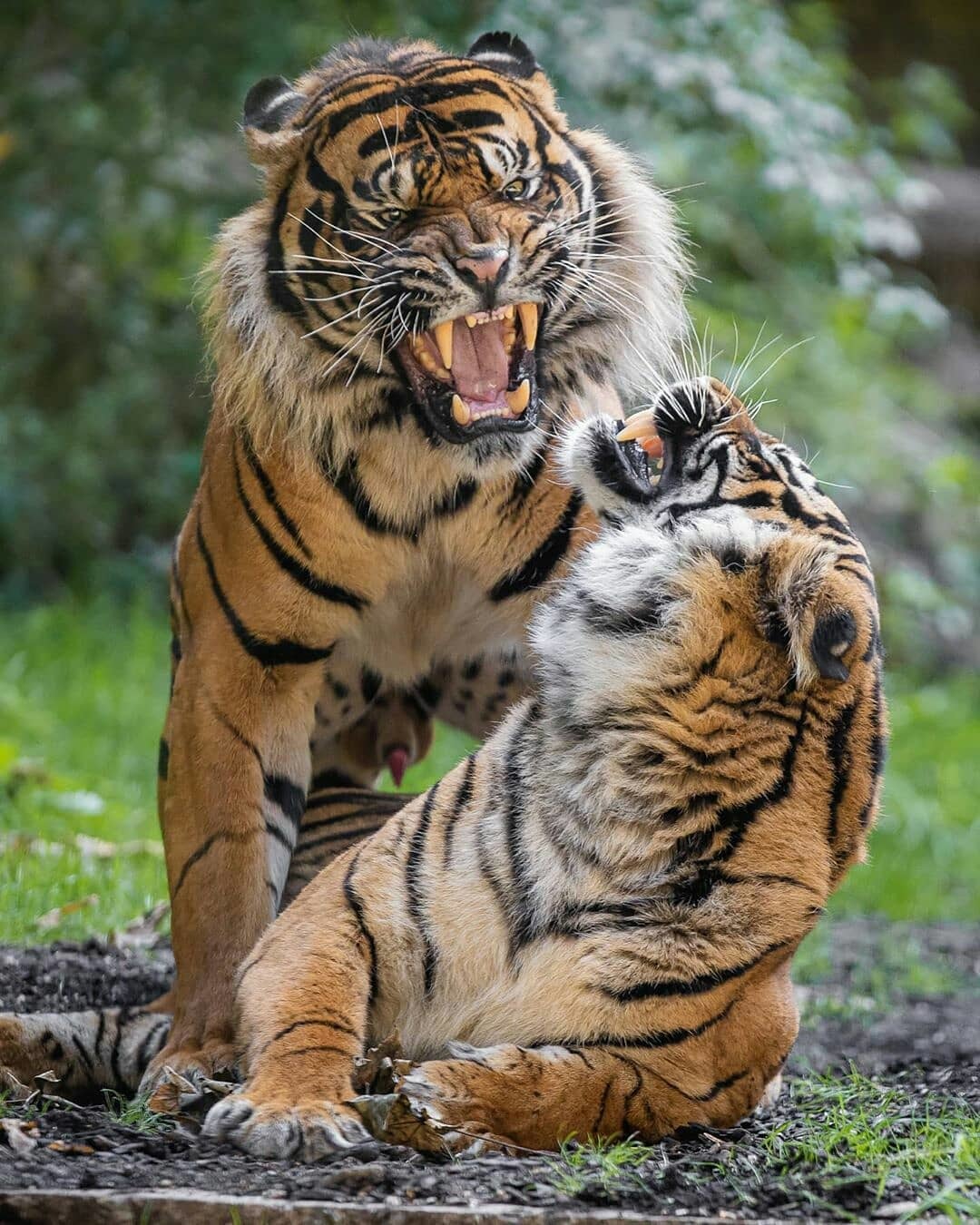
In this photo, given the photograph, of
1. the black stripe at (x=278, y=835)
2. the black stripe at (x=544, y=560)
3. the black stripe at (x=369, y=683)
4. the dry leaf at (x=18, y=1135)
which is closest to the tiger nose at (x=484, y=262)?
the black stripe at (x=544, y=560)

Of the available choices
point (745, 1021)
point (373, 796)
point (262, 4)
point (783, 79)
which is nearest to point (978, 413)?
point (783, 79)

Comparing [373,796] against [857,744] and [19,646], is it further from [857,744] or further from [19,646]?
[19,646]

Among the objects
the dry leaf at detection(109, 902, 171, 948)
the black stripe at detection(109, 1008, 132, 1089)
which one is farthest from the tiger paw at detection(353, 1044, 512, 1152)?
the dry leaf at detection(109, 902, 171, 948)

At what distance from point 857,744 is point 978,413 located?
31.4ft

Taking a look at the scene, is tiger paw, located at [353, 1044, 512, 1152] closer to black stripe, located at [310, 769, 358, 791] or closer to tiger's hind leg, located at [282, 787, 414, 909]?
tiger's hind leg, located at [282, 787, 414, 909]

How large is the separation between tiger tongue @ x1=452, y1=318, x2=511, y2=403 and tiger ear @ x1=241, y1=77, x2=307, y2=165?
58 centimetres

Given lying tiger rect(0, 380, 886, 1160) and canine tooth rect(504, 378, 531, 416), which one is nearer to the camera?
lying tiger rect(0, 380, 886, 1160)

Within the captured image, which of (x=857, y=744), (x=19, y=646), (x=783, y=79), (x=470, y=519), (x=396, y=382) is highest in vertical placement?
(x=783, y=79)

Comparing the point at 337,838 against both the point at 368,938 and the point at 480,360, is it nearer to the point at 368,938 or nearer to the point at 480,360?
the point at 368,938

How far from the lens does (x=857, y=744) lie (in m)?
2.93

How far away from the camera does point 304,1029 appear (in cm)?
278

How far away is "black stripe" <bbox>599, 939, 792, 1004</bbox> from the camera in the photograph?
2777 millimetres

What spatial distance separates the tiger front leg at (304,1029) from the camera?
2605mm

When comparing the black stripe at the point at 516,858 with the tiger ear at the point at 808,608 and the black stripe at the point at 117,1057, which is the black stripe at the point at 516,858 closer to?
the tiger ear at the point at 808,608
